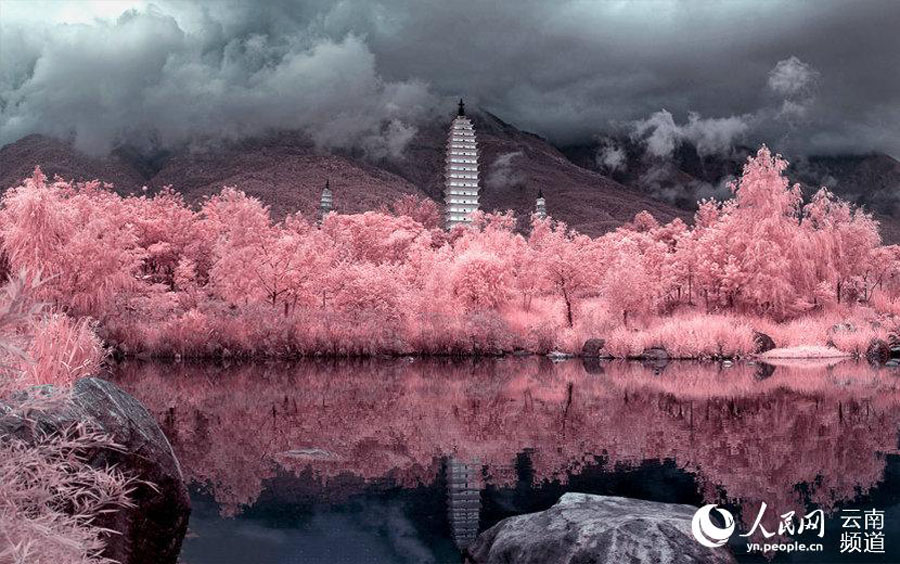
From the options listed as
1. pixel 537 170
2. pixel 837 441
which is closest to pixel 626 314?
pixel 837 441

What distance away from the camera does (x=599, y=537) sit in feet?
18.1

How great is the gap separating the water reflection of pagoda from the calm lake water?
0.02m

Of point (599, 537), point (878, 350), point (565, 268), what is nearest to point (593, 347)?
point (565, 268)

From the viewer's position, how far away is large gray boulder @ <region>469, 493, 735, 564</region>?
538 cm

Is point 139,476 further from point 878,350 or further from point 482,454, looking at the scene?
point 878,350

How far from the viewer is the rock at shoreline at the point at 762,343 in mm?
24156

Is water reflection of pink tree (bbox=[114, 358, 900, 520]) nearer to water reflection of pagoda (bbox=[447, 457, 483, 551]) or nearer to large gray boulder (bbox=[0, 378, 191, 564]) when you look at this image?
water reflection of pagoda (bbox=[447, 457, 483, 551])

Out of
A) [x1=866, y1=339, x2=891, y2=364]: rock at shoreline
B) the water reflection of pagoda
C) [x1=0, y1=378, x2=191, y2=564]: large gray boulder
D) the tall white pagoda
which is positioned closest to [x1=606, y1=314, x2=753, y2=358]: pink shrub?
[x1=866, y1=339, x2=891, y2=364]: rock at shoreline

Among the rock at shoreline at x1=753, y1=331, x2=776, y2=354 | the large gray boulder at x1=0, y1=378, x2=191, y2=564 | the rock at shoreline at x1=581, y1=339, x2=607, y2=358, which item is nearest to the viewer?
the large gray boulder at x1=0, y1=378, x2=191, y2=564

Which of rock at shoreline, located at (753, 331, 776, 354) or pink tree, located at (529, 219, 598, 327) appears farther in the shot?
pink tree, located at (529, 219, 598, 327)

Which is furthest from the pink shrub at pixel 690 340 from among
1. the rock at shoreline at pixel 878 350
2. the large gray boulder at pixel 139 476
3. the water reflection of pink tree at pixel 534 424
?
the large gray boulder at pixel 139 476

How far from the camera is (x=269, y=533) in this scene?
23.0 ft

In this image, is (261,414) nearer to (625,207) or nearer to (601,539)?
(601,539)

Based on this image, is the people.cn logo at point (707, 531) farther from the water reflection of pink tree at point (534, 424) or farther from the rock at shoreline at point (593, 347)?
the rock at shoreline at point (593, 347)
